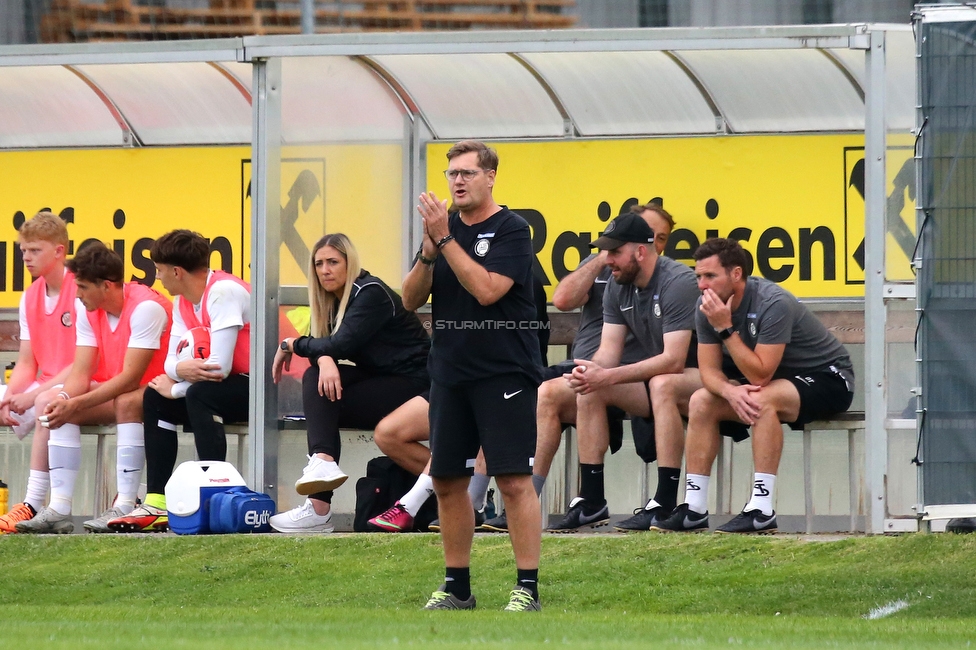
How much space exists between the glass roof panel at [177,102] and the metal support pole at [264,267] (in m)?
1.42

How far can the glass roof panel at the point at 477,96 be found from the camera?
33.8ft

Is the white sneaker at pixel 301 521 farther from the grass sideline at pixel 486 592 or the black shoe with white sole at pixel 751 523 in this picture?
the black shoe with white sole at pixel 751 523

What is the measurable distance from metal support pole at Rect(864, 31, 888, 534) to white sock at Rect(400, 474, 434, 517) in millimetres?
2204

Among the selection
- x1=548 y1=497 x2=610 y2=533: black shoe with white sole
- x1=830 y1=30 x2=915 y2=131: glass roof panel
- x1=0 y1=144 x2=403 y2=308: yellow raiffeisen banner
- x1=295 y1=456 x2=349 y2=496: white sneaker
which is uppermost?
x1=830 y1=30 x2=915 y2=131: glass roof panel

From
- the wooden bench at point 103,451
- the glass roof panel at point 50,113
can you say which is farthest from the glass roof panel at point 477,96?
the wooden bench at point 103,451

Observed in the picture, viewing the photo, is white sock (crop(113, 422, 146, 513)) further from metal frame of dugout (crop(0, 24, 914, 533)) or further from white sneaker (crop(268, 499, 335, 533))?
white sneaker (crop(268, 499, 335, 533))

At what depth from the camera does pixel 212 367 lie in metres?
9.16

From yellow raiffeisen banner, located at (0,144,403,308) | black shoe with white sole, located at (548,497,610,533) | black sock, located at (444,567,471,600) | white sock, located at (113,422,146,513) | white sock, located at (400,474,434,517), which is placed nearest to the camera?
black sock, located at (444,567,471,600)

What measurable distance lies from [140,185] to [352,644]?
6.62m

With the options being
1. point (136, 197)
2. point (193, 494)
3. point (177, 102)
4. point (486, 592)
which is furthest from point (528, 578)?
point (136, 197)

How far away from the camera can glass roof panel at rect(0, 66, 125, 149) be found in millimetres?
11023

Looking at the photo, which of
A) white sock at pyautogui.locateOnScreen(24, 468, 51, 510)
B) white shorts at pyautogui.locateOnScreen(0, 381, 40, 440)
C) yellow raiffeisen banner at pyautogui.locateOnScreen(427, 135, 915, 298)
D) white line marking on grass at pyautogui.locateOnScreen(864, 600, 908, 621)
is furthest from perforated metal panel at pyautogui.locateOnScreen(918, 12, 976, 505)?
white shorts at pyautogui.locateOnScreen(0, 381, 40, 440)

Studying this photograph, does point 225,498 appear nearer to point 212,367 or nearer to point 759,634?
point 212,367

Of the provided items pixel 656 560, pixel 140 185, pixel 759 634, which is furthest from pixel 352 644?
pixel 140 185
